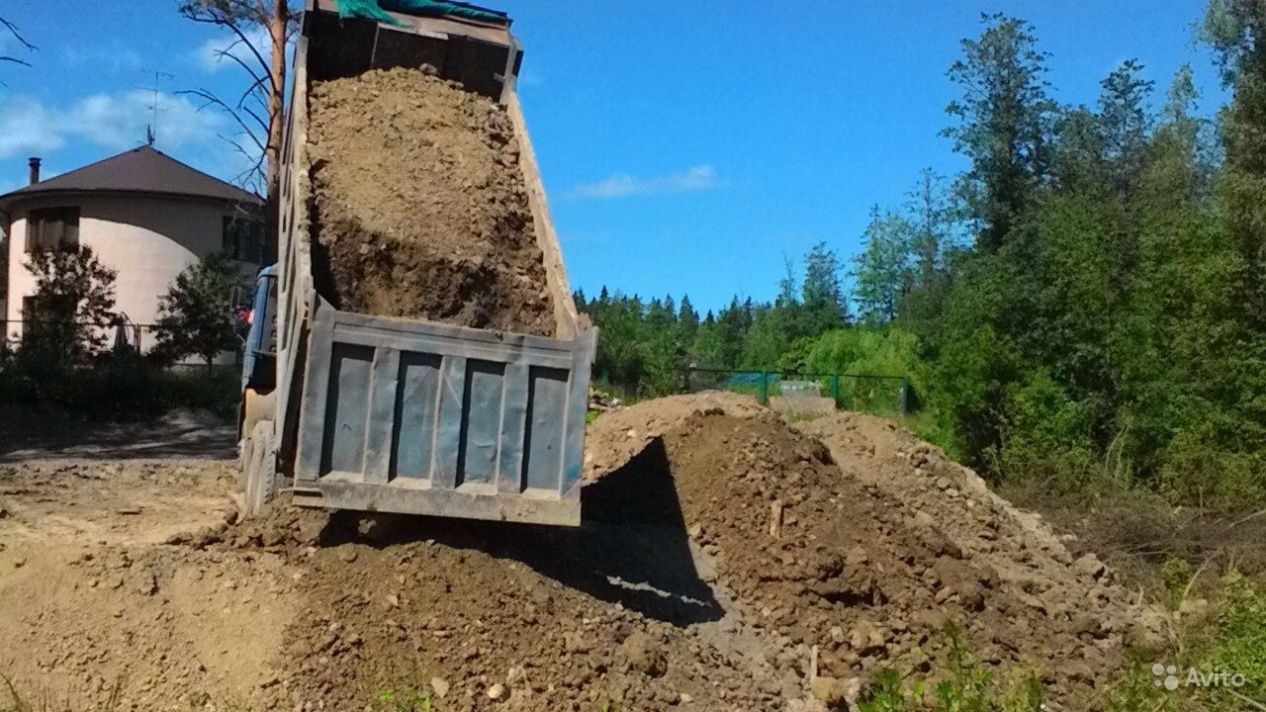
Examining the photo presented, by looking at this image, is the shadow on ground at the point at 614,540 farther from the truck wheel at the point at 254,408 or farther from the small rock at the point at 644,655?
the truck wheel at the point at 254,408

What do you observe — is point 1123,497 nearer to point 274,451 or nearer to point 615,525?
point 615,525

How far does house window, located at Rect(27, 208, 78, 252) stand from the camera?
116ft

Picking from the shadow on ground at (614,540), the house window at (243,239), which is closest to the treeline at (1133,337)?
the shadow on ground at (614,540)

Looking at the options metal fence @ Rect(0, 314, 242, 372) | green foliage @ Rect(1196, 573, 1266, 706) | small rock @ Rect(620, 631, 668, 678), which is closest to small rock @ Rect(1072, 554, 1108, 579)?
green foliage @ Rect(1196, 573, 1266, 706)

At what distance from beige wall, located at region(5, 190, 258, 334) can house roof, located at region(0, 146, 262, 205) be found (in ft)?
1.14

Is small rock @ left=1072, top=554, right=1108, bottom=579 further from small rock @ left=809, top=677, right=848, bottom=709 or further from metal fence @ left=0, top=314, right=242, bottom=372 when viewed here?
metal fence @ left=0, top=314, right=242, bottom=372

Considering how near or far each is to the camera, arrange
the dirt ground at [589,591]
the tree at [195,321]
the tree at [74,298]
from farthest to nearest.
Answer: the tree at [195,321], the tree at [74,298], the dirt ground at [589,591]

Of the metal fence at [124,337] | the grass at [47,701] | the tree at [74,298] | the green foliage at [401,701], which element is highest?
the tree at [74,298]

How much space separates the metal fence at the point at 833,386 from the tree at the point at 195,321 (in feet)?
37.1

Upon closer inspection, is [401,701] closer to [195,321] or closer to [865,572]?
[865,572]

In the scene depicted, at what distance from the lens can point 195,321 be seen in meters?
27.5

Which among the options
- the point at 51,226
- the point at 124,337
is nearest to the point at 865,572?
the point at 124,337

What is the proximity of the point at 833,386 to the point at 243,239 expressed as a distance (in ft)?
59.0

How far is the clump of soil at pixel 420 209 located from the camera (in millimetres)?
7719
